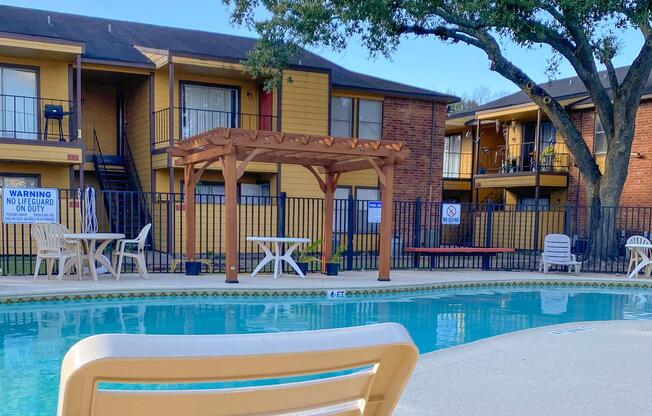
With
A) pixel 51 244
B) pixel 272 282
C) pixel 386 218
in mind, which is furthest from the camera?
pixel 386 218

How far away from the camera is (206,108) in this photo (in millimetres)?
15742

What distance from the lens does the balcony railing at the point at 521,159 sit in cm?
1972

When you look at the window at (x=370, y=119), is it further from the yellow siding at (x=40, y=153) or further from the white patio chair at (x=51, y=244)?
the white patio chair at (x=51, y=244)

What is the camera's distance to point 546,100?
49.3 ft

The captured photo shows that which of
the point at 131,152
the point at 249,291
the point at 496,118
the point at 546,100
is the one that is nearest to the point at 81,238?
the point at 249,291

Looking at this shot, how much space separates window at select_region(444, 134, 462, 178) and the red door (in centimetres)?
1100

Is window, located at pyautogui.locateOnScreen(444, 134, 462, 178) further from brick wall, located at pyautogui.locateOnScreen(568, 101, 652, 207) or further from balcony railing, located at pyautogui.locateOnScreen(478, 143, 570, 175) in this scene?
brick wall, located at pyautogui.locateOnScreen(568, 101, 652, 207)

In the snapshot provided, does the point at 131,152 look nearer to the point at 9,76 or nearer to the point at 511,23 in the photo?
the point at 9,76

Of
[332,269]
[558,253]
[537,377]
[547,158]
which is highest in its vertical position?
[547,158]

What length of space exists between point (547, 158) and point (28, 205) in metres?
17.4

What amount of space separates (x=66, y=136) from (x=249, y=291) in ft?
27.6

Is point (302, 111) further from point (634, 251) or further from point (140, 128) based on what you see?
point (634, 251)

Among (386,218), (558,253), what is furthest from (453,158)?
(386,218)

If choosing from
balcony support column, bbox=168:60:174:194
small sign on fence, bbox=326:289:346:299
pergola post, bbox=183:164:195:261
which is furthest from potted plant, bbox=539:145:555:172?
pergola post, bbox=183:164:195:261
